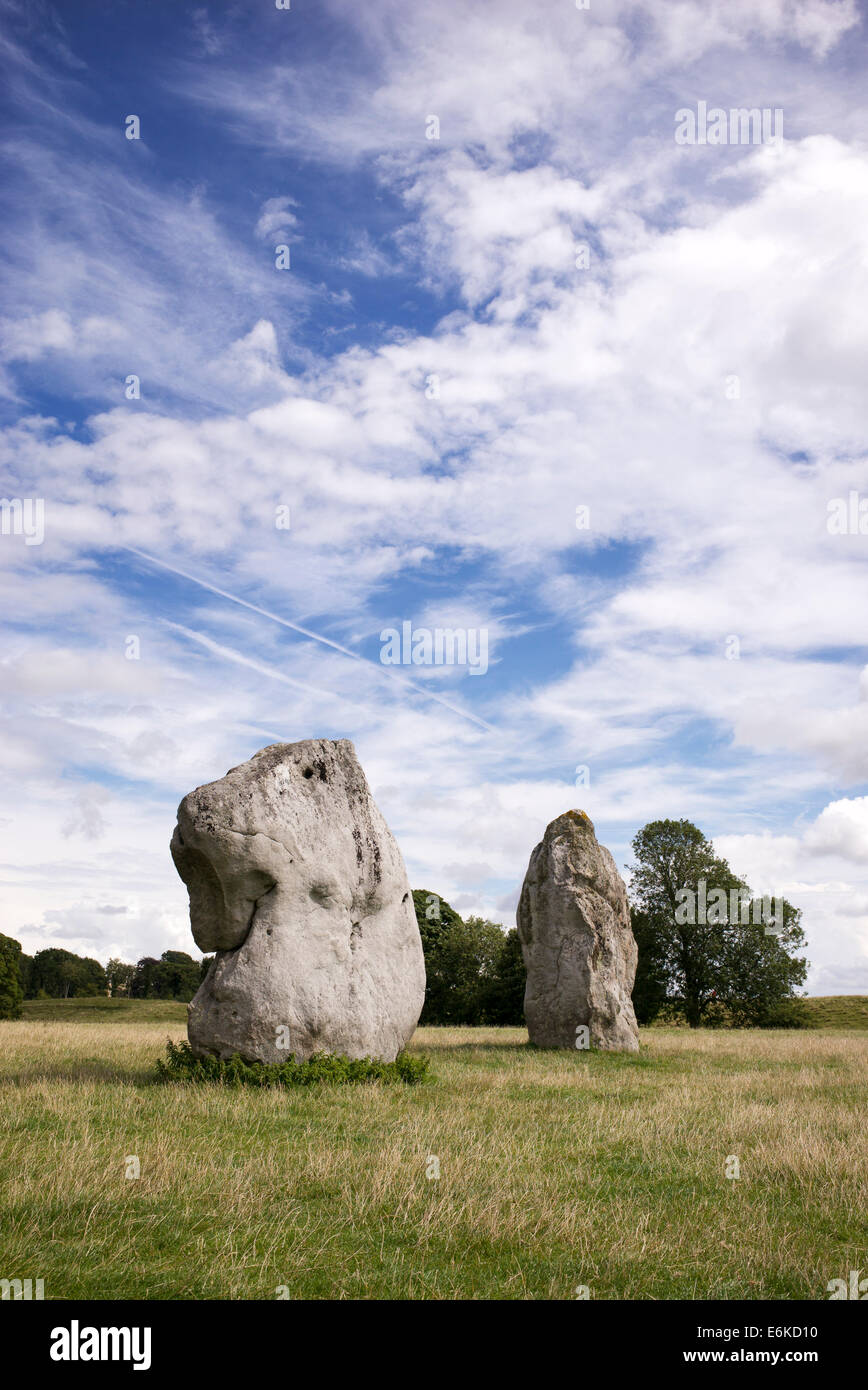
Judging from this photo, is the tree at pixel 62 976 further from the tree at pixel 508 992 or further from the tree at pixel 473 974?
the tree at pixel 508 992

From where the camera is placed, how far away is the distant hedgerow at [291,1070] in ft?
45.8

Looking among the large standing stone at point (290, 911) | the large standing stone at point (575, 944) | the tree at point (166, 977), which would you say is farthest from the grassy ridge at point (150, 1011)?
the large standing stone at point (290, 911)

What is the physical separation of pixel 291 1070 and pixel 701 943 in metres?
35.2

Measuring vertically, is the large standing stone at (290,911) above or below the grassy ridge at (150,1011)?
above

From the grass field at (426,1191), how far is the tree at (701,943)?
99.4 feet

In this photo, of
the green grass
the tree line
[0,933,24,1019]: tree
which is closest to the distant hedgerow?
the tree line

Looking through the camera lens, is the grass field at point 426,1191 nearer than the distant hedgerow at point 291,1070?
Yes

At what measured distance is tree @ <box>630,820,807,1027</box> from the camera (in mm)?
44219

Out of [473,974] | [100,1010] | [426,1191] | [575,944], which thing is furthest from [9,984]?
[426,1191]

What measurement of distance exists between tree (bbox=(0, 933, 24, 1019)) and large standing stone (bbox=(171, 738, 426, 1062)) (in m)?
38.5

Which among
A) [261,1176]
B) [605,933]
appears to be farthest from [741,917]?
[261,1176]

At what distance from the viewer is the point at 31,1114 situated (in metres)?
11.5
